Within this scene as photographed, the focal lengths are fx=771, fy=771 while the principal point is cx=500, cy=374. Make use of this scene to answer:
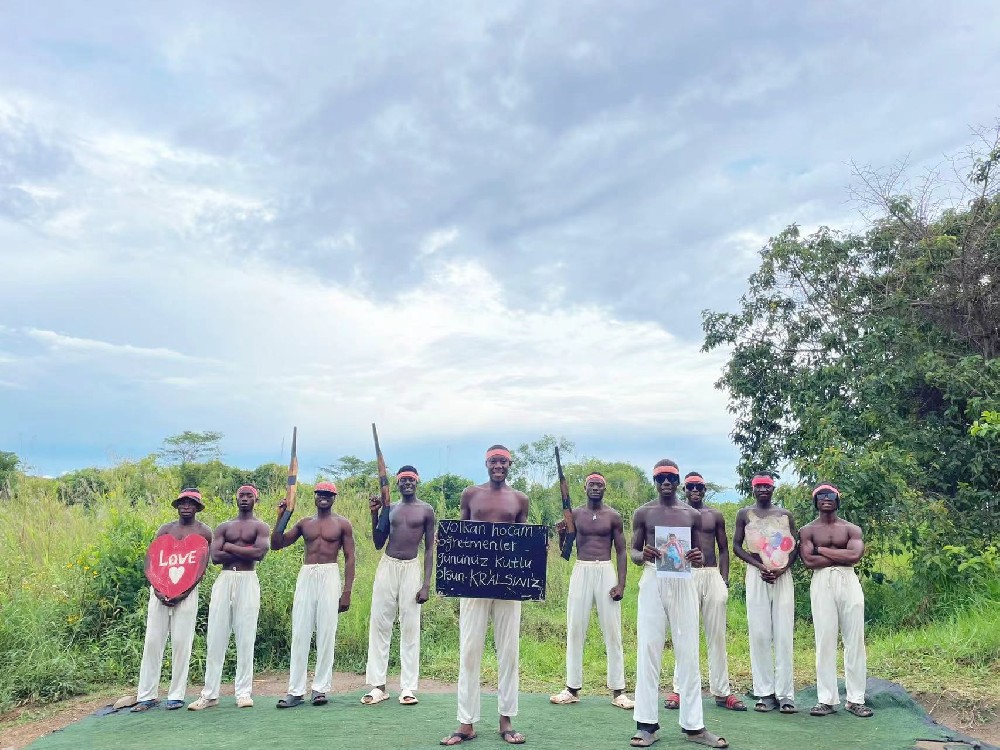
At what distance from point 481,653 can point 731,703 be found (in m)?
2.77

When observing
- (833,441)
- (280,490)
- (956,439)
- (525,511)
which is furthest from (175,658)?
(956,439)

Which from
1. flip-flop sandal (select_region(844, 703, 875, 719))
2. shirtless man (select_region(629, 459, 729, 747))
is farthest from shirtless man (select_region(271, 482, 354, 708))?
flip-flop sandal (select_region(844, 703, 875, 719))

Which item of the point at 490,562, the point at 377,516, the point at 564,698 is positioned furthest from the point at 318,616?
the point at 564,698

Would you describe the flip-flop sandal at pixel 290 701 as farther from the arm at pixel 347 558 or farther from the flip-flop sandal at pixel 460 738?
the flip-flop sandal at pixel 460 738

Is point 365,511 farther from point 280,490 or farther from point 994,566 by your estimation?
point 994,566

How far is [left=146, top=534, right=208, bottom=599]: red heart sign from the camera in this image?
23.9 feet

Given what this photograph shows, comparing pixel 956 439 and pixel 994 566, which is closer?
pixel 994 566

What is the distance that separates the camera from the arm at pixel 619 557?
292 inches

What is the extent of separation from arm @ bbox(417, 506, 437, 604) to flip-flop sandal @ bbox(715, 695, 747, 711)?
2989mm

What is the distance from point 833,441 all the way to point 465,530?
7.80 meters

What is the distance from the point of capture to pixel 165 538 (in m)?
7.46

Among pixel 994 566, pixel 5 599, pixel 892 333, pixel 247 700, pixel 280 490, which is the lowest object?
pixel 247 700

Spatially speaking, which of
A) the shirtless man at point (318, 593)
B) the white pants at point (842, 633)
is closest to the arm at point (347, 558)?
the shirtless man at point (318, 593)

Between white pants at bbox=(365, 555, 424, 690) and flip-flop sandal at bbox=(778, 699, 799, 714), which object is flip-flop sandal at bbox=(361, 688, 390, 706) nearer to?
white pants at bbox=(365, 555, 424, 690)
